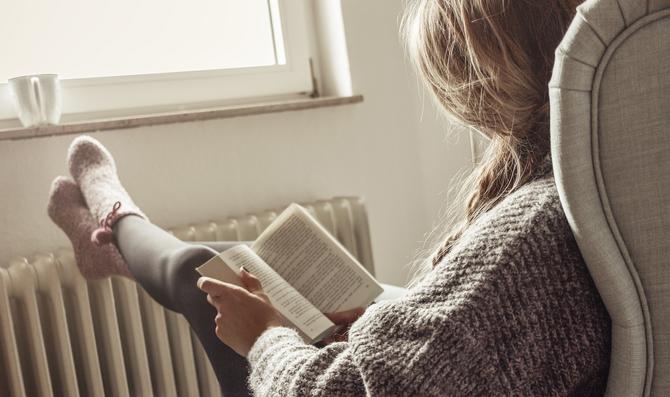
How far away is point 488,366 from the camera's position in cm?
57

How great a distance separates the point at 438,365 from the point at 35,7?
1.34 m

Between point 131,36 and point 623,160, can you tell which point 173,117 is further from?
point 623,160

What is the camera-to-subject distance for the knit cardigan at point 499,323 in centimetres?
57

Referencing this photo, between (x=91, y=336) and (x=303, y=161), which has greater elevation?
(x=303, y=161)

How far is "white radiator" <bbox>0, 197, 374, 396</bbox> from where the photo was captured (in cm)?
132

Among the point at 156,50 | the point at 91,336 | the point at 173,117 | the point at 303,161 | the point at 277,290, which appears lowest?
the point at 91,336

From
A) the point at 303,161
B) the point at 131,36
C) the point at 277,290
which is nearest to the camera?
the point at 277,290

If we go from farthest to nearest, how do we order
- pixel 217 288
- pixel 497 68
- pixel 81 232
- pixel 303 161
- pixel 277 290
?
pixel 303 161
pixel 81 232
pixel 277 290
pixel 217 288
pixel 497 68

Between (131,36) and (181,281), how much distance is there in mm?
844

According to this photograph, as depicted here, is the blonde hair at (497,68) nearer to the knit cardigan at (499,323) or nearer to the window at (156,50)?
the knit cardigan at (499,323)

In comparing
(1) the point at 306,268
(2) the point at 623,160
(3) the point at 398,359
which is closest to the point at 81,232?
(1) the point at 306,268

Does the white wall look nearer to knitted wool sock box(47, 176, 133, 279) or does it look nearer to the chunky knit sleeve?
knitted wool sock box(47, 176, 133, 279)

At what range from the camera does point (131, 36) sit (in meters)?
1.69

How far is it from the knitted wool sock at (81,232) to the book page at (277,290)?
0.37 m
